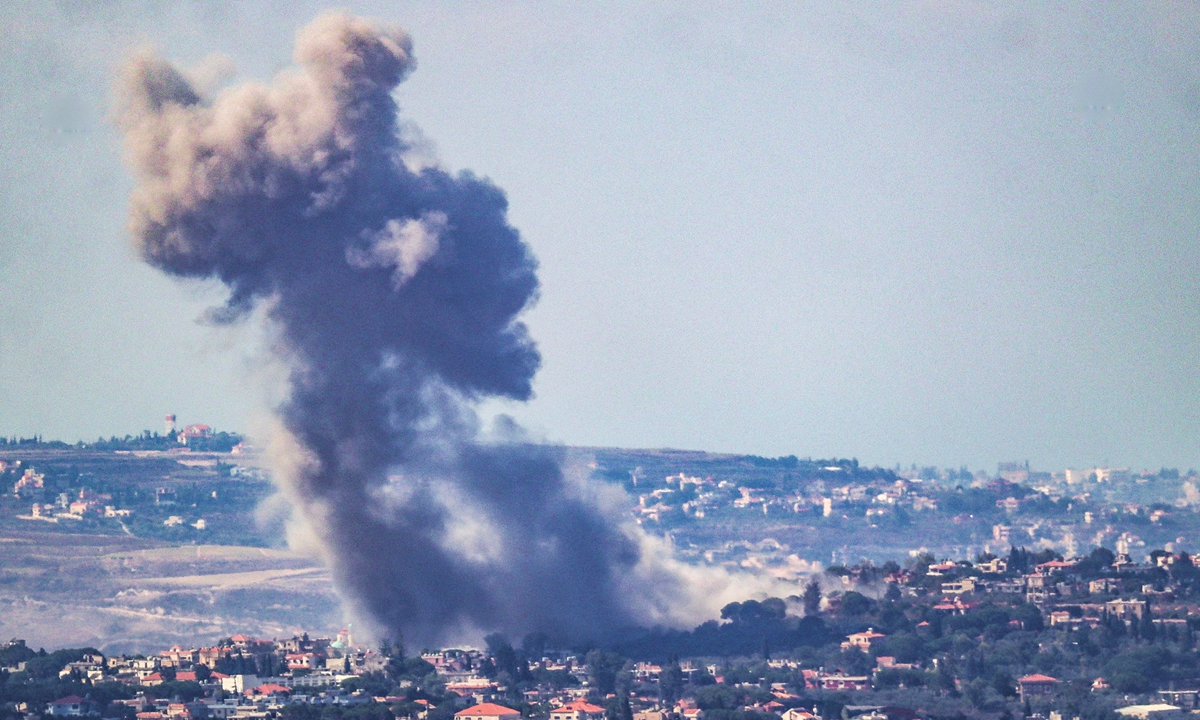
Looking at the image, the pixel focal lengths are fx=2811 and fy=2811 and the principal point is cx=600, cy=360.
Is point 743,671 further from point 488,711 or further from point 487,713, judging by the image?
point 487,713

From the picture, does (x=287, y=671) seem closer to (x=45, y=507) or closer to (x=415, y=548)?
(x=415, y=548)

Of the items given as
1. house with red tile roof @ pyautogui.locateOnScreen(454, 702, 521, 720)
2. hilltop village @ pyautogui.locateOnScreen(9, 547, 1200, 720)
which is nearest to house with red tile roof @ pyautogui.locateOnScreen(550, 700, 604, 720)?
hilltop village @ pyautogui.locateOnScreen(9, 547, 1200, 720)

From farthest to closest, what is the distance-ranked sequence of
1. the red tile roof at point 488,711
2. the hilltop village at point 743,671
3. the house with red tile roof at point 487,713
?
the hilltop village at point 743,671, the red tile roof at point 488,711, the house with red tile roof at point 487,713

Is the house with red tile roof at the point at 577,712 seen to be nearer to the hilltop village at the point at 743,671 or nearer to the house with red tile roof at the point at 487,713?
the hilltop village at the point at 743,671

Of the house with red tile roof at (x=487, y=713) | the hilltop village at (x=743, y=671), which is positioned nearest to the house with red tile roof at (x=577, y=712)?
the hilltop village at (x=743, y=671)


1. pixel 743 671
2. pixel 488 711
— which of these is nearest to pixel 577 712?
pixel 488 711

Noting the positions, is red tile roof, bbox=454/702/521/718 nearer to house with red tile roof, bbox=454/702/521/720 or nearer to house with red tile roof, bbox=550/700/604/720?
house with red tile roof, bbox=454/702/521/720

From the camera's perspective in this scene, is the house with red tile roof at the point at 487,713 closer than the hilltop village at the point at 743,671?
Yes

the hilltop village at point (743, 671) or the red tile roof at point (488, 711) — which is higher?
the hilltop village at point (743, 671)

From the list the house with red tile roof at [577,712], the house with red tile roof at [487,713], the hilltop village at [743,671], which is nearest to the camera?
the house with red tile roof at [487,713]

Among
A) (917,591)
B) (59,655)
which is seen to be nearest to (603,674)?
(59,655)
